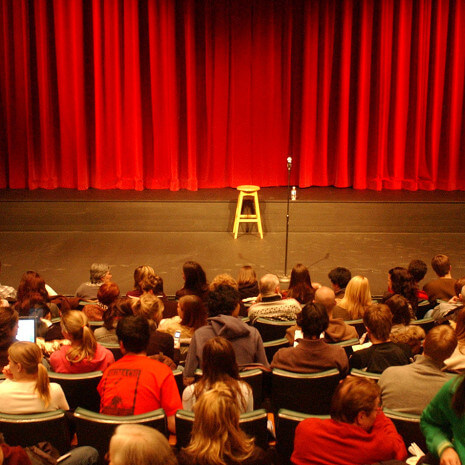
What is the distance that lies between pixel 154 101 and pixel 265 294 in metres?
5.60

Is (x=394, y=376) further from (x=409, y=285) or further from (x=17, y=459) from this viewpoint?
(x=409, y=285)

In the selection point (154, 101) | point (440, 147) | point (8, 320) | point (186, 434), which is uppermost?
point (154, 101)

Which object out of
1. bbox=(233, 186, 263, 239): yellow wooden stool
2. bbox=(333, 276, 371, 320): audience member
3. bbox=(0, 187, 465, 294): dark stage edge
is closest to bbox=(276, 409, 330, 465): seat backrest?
bbox=(333, 276, 371, 320): audience member

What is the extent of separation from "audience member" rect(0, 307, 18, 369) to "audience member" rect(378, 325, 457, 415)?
2.07m

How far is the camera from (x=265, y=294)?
5.19 meters

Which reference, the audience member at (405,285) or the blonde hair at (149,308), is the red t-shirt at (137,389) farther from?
the audience member at (405,285)

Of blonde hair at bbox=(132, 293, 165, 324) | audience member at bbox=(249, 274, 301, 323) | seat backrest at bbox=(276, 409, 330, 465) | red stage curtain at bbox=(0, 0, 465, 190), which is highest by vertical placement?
red stage curtain at bbox=(0, 0, 465, 190)

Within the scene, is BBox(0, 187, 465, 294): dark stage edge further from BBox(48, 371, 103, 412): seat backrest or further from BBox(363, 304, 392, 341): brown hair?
BBox(48, 371, 103, 412): seat backrest

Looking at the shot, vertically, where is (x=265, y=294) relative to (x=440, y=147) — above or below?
below

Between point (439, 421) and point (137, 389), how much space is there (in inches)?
55.6

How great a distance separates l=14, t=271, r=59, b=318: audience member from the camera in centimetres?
495

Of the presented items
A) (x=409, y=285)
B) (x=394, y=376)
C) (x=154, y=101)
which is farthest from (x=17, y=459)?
(x=154, y=101)

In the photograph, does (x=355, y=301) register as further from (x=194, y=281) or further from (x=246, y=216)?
(x=246, y=216)

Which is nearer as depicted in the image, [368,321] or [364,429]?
[364,429]
